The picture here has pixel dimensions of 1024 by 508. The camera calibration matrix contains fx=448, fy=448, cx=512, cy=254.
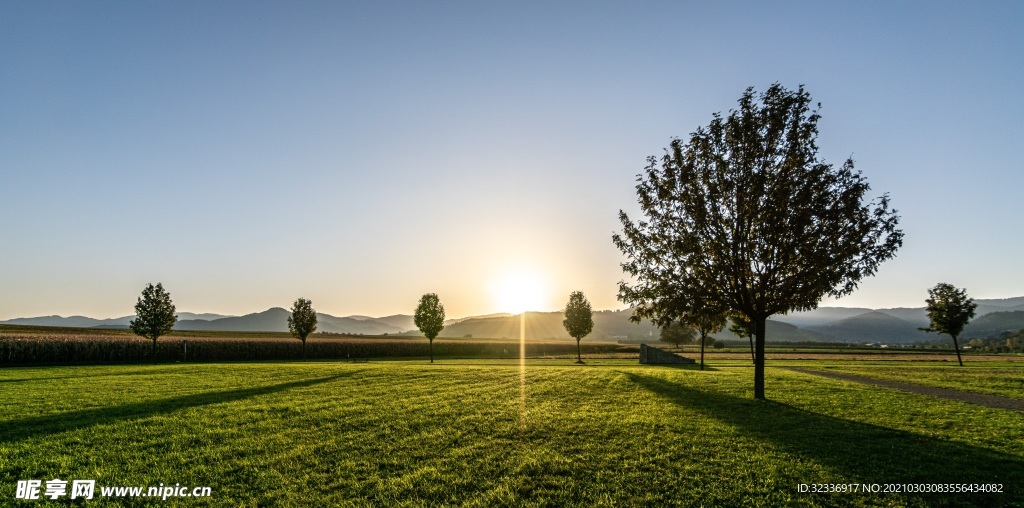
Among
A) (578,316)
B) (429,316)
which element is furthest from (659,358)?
(429,316)

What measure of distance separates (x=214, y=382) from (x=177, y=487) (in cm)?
1713

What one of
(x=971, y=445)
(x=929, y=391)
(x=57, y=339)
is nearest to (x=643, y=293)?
(x=971, y=445)

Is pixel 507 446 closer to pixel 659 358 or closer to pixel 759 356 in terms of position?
pixel 759 356

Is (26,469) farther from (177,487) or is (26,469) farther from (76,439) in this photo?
(177,487)

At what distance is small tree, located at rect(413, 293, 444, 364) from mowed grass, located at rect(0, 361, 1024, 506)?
37.6 meters

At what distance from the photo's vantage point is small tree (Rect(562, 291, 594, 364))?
56656 mm

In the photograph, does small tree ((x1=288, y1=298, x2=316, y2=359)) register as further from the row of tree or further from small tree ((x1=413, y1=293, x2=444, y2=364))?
small tree ((x1=413, y1=293, x2=444, y2=364))

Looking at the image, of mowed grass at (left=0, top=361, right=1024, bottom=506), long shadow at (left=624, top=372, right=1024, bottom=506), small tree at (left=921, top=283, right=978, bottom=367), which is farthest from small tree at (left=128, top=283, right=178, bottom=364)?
small tree at (left=921, top=283, right=978, bottom=367)

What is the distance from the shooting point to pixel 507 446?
10250 millimetres

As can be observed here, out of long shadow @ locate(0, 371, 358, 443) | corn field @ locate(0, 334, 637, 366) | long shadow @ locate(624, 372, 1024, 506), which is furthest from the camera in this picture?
corn field @ locate(0, 334, 637, 366)

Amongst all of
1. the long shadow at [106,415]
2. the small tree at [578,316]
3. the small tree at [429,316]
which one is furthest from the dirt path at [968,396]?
the small tree at [429,316]

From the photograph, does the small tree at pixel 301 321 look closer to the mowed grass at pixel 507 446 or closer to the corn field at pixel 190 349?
the corn field at pixel 190 349

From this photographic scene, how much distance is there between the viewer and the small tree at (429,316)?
5569 cm

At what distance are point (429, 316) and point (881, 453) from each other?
49.8 m
